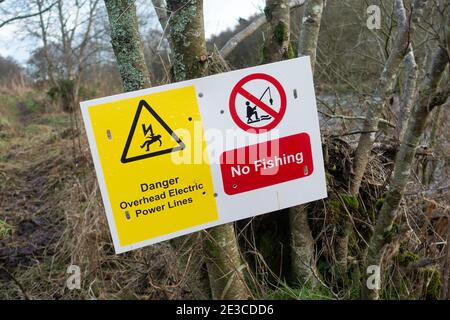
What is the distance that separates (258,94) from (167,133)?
0.43 metres

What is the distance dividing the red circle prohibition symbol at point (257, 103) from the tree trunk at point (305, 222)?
1.01 m

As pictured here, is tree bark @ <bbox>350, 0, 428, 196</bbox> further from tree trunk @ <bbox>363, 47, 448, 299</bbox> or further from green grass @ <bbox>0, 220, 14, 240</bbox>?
green grass @ <bbox>0, 220, 14, 240</bbox>

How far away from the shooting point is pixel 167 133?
174 cm

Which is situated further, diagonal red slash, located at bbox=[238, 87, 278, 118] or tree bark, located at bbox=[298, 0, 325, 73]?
tree bark, located at bbox=[298, 0, 325, 73]

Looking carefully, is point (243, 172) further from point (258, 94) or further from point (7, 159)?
point (7, 159)

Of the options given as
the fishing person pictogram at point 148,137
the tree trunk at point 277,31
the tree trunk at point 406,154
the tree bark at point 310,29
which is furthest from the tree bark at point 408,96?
the fishing person pictogram at point 148,137

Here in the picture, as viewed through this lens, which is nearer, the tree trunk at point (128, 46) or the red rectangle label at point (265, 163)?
the red rectangle label at point (265, 163)

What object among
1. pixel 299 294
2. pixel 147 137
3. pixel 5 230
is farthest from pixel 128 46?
pixel 5 230

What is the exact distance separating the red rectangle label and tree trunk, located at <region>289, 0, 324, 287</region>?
2.85 ft

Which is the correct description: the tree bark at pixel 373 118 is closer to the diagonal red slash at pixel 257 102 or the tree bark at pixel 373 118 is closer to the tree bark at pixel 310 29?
the tree bark at pixel 310 29

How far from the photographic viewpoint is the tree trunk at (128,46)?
2305 mm

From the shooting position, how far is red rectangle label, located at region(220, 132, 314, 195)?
72.0 inches

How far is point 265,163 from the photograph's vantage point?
1855 millimetres

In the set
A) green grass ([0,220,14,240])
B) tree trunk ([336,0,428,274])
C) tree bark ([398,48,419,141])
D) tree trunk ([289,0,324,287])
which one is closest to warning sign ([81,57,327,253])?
tree trunk ([289,0,324,287])
